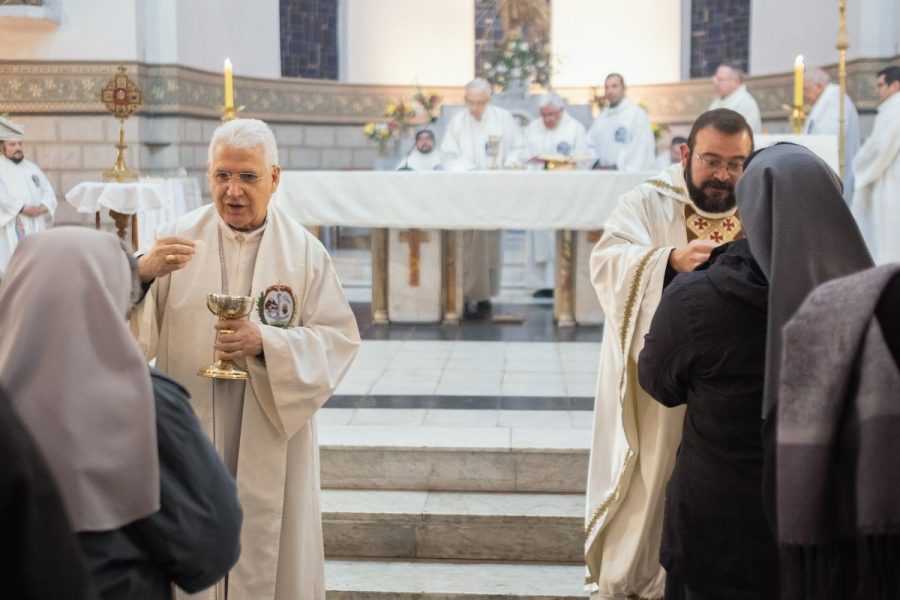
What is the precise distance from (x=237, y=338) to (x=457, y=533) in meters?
1.78

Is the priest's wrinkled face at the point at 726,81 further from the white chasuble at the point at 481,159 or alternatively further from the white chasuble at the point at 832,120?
the white chasuble at the point at 481,159

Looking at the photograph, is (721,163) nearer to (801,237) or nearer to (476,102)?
(801,237)

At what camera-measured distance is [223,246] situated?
134 inches

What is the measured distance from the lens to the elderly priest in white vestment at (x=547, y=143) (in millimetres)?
10320

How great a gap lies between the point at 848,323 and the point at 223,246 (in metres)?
2.01

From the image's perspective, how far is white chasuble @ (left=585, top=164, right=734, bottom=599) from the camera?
12.2 feet

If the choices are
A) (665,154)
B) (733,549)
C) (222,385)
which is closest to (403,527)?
(222,385)

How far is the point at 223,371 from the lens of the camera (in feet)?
10.4

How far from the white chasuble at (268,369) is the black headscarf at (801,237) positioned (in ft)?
4.67

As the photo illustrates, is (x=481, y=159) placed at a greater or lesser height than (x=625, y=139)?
lesser

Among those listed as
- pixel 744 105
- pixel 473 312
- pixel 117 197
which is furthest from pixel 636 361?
pixel 744 105

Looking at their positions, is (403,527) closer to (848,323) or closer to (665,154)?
(848,323)

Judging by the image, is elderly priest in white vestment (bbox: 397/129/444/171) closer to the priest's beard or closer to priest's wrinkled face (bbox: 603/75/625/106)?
priest's wrinkled face (bbox: 603/75/625/106)

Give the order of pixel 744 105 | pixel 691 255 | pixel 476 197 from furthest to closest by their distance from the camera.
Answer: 1. pixel 744 105
2. pixel 476 197
3. pixel 691 255
